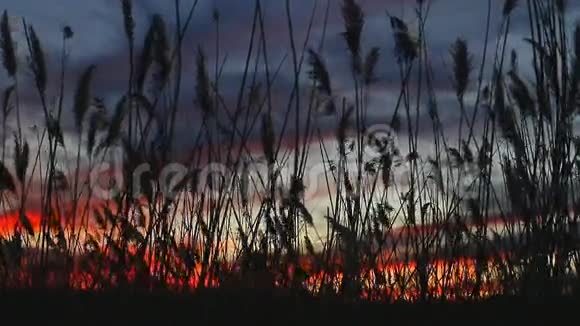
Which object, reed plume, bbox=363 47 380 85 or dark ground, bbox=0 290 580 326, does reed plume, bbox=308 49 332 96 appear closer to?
reed plume, bbox=363 47 380 85

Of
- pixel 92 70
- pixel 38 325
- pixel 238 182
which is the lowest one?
pixel 38 325

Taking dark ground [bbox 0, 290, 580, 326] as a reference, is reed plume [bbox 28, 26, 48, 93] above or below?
above

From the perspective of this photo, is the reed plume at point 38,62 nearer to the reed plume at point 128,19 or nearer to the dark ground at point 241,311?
the reed plume at point 128,19

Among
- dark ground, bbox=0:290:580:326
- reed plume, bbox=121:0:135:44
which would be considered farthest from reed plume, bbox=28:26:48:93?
dark ground, bbox=0:290:580:326

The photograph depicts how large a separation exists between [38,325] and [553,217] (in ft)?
6.74

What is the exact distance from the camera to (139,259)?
10.6 feet

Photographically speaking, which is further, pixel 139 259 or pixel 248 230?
pixel 248 230

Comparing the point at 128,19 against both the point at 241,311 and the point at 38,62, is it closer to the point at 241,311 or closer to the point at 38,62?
the point at 38,62

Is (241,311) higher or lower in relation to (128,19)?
lower

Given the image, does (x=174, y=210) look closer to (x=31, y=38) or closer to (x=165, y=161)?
(x=165, y=161)

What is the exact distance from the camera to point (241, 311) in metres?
2.45

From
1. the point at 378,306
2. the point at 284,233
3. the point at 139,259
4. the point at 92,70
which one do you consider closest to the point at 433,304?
the point at 378,306

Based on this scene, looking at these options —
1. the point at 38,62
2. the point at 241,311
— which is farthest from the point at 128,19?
the point at 241,311

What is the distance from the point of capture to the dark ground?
93.1 inches
